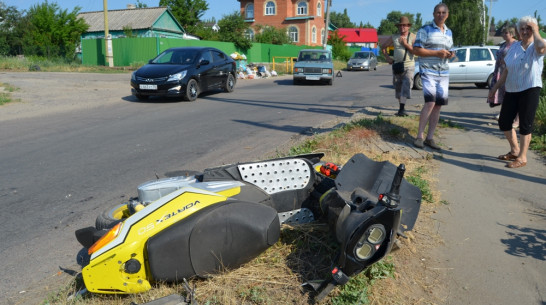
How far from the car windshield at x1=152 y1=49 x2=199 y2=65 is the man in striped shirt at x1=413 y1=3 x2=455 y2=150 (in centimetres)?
910

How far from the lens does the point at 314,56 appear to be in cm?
2183

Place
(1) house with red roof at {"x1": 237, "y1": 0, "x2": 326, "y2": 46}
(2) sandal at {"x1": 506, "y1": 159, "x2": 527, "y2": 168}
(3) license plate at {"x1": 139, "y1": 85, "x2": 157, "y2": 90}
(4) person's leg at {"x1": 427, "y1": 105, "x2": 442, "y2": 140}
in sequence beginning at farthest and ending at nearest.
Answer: (1) house with red roof at {"x1": 237, "y1": 0, "x2": 326, "y2": 46}
(3) license plate at {"x1": 139, "y1": 85, "x2": 157, "y2": 90}
(4) person's leg at {"x1": 427, "y1": 105, "x2": 442, "y2": 140}
(2) sandal at {"x1": 506, "y1": 159, "x2": 527, "y2": 168}

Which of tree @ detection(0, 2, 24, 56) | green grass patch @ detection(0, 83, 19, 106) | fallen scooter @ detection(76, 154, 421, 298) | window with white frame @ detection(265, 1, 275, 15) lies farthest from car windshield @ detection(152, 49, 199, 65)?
window with white frame @ detection(265, 1, 275, 15)

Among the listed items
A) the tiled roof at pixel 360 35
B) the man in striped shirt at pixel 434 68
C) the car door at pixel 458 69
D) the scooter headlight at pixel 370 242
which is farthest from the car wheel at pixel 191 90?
the tiled roof at pixel 360 35

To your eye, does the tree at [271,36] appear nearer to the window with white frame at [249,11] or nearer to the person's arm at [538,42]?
the window with white frame at [249,11]

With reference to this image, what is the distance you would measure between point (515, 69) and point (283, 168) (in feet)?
12.9

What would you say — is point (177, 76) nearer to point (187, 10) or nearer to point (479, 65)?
point (479, 65)

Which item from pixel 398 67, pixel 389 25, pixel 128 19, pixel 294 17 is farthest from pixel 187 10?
pixel 389 25

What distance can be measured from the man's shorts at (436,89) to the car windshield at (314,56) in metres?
15.8

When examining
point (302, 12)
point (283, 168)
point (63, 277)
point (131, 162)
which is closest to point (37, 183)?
point (131, 162)

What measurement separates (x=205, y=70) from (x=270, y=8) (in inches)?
1965

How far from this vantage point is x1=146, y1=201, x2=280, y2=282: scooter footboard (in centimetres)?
247

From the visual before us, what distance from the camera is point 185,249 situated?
249 cm

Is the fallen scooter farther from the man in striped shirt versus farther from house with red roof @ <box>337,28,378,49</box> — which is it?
house with red roof @ <box>337,28,378,49</box>
